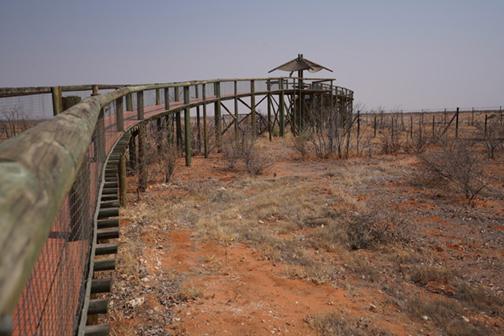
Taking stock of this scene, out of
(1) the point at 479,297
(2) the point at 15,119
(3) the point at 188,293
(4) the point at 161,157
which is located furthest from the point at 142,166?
(1) the point at 479,297

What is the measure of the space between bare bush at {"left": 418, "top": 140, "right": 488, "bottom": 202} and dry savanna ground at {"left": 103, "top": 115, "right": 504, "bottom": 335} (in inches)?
3.1

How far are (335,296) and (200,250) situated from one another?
264 cm

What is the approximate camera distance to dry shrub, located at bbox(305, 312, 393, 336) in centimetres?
484

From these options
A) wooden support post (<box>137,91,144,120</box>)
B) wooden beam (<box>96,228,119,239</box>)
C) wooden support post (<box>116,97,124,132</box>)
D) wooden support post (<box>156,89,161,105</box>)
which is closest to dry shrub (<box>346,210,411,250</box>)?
wooden support post (<box>116,97,124,132</box>)

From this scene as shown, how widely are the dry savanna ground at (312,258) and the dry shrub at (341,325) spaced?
2 cm

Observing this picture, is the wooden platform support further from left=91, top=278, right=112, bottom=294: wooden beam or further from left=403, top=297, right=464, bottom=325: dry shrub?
left=403, top=297, right=464, bottom=325: dry shrub

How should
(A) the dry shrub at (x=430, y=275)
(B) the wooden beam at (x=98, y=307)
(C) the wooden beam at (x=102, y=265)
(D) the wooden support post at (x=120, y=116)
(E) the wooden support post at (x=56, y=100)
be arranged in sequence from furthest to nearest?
(D) the wooden support post at (x=120, y=116)
(A) the dry shrub at (x=430, y=275)
(E) the wooden support post at (x=56, y=100)
(C) the wooden beam at (x=102, y=265)
(B) the wooden beam at (x=98, y=307)

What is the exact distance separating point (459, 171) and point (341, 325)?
7.72m

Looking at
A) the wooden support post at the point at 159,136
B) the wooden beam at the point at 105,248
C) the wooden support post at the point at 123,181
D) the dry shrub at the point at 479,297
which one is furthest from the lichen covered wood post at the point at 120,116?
the dry shrub at the point at 479,297

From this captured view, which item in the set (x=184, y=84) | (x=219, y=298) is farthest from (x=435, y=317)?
(x=184, y=84)

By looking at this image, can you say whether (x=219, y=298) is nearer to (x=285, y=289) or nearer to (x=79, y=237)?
(x=285, y=289)

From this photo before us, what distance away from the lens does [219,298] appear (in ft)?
18.7

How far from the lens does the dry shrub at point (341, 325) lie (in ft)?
15.9

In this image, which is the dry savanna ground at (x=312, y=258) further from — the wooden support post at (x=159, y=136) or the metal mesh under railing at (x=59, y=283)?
the metal mesh under railing at (x=59, y=283)
